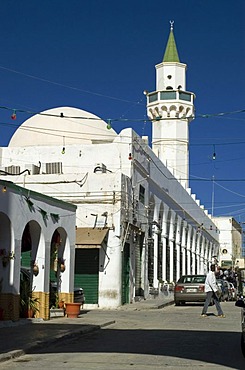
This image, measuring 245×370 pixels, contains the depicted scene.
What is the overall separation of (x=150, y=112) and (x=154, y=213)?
66.2 ft

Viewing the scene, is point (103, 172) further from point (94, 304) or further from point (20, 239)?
point (20, 239)

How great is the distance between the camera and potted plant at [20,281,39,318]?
57.8 feet

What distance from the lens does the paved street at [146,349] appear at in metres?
9.84

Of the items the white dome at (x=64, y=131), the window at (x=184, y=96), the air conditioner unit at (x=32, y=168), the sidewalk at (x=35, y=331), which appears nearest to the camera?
the sidewalk at (x=35, y=331)

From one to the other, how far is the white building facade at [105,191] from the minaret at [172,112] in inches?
399

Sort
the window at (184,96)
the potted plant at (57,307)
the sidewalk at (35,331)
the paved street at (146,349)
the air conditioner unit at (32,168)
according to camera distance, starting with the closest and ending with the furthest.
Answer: the paved street at (146,349)
the sidewalk at (35,331)
the potted plant at (57,307)
the air conditioner unit at (32,168)
the window at (184,96)

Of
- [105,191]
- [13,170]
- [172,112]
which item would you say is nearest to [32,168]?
[13,170]

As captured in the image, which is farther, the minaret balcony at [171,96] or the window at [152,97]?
the window at [152,97]

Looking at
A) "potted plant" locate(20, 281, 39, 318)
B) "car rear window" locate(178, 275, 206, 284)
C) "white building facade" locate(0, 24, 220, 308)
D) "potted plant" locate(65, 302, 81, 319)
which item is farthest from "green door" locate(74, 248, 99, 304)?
"potted plant" locate(20, 281, 39, 318)

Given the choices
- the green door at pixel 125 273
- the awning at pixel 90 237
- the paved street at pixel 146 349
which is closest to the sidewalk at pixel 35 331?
the paved street at pixel 146 349

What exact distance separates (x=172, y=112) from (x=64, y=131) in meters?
21.7

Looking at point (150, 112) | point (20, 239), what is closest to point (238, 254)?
point (150, 112)

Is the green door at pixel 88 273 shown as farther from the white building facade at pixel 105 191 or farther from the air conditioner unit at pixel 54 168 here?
the air conditioner unit at pixel 54 168

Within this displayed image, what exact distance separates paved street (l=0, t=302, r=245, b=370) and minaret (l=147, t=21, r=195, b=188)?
1375 inches
